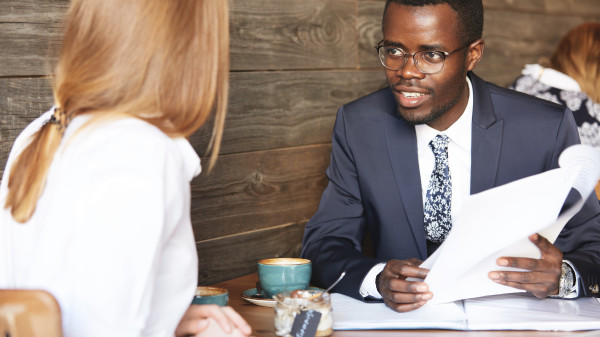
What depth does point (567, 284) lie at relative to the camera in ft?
4.99

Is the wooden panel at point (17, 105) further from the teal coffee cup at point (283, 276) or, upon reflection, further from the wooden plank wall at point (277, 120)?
the teal coffee cup at point (283, 276)

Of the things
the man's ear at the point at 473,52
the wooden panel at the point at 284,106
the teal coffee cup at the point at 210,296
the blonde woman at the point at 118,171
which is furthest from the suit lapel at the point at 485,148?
the blonde woman at the point at 118,171

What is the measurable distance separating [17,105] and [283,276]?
0.65 metres

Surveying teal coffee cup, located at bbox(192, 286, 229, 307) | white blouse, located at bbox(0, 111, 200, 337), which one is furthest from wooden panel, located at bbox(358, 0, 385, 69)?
white blouse, located at bbox(0, 111, 200, 337)

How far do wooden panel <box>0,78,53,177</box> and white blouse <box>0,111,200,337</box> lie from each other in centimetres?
47

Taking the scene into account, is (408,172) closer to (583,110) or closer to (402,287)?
(402,287)

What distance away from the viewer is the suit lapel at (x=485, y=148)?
1802 millimetres

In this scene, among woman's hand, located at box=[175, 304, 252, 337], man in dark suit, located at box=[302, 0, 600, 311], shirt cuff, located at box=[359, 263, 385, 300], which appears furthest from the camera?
man in dark suit, located at box=[302, 0, 600, 311]

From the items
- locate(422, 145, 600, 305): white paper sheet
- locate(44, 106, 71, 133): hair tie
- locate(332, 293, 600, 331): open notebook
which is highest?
locate(44, 106, 71, 133): hair tie

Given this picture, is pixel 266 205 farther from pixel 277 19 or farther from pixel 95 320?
pixel 95 320

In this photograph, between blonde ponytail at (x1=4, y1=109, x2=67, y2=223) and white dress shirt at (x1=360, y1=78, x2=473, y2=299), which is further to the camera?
white dress shirt at (x1=360, y1=78, x2=473, y2=299)

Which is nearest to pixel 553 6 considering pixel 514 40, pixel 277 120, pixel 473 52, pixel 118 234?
pixel 514 40

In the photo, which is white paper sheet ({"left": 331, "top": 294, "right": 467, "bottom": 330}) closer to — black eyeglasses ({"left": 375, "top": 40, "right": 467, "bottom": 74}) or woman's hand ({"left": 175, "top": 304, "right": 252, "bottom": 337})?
woman's hand ({"left": 175, "top": 304, "right": 252, "bottom": 337})

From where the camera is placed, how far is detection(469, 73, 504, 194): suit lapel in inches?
70.9
